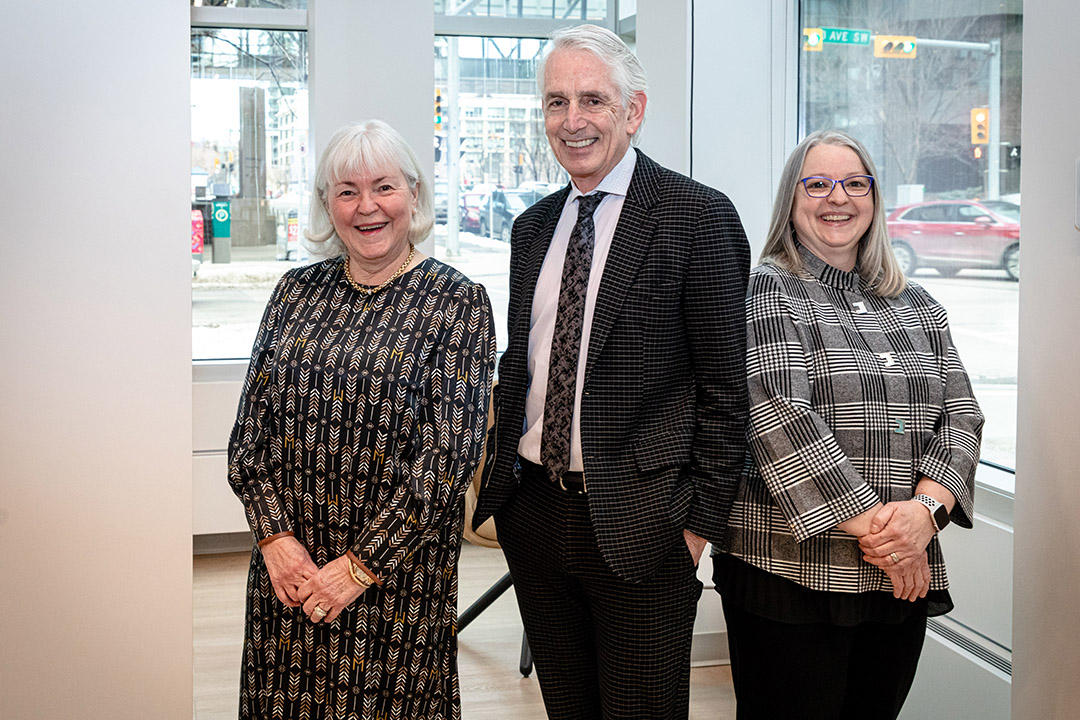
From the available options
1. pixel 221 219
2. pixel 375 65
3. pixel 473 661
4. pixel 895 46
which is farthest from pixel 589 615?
pixel 221 219

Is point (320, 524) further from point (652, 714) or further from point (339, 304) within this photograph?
point (652, 714)

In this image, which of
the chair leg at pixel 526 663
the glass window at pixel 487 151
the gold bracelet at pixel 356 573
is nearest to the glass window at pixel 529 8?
the glass window at pixel 487 151

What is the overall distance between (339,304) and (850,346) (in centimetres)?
97

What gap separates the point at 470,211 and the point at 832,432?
3942 mm

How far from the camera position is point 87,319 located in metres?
2.14

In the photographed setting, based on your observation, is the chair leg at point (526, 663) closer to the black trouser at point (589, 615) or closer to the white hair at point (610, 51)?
the black trouser at point (589, 615)

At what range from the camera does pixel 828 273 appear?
2008 mm

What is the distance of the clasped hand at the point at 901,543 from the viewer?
1838mm

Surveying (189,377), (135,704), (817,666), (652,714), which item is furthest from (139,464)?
(817,666)

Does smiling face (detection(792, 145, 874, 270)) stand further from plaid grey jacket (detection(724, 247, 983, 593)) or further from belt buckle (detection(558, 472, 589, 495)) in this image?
belt buckle (detection(558, 472, 589, 495))

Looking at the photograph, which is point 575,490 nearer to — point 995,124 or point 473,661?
point 995,124

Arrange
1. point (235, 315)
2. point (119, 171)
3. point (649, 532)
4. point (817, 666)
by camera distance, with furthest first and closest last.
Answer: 1. point (235, 315)
2. point (119, 171)
3. point (817, 666)
4. point (649, 532)

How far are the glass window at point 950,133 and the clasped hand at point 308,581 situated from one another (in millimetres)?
1757

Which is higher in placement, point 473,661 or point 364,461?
point 364,461
